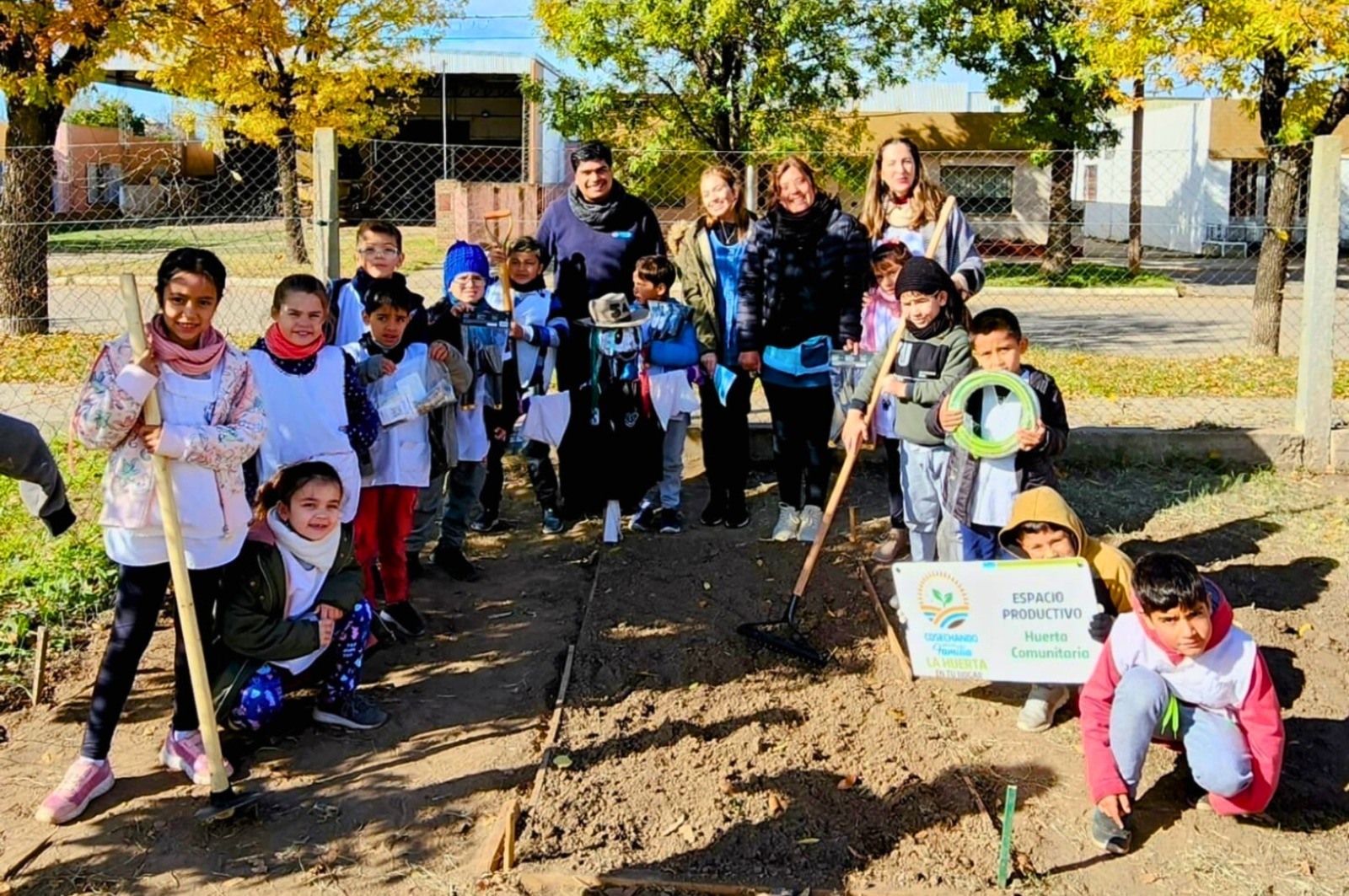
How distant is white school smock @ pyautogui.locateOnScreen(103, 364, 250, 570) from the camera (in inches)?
130

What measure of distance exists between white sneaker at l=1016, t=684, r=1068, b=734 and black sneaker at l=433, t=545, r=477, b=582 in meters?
2.49

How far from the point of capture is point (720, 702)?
13.4 ft

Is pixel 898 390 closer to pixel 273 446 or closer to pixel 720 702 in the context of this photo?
pixel 720 702

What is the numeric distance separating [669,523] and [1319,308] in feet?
13.3

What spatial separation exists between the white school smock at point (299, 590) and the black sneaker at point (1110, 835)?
2423 mm

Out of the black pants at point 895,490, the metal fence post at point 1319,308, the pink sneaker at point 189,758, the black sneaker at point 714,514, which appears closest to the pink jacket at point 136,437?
the pink sneaker at point 189,758

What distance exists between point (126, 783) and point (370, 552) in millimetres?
1267

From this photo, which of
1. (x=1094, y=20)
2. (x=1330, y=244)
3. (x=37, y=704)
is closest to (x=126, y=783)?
(x=37, y=704)

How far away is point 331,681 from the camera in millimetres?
3875

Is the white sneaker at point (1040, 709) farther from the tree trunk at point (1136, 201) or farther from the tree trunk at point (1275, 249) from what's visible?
the tree trunk at point (1136, 201)

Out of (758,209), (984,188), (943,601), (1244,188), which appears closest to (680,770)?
(943,601)

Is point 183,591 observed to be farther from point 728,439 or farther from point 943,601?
point 728,439

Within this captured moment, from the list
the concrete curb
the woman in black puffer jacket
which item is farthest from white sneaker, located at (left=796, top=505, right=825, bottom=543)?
the concrete curb

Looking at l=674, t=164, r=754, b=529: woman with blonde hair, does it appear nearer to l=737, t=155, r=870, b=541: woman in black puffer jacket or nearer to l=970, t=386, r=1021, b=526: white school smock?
l=737, t=155, r=870, b=541: woman in black puffer jacket
